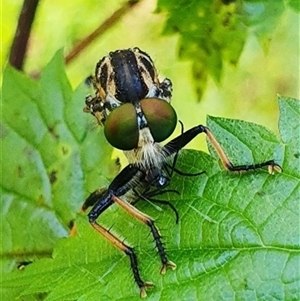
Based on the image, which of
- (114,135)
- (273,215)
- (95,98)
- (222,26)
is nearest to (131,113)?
(114,135)

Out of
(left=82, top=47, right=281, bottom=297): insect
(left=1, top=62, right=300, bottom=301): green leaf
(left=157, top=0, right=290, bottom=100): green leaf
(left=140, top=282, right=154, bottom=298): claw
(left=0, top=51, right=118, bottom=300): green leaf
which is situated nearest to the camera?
(left=1, top=62, right=300, bottom=301): green leaf

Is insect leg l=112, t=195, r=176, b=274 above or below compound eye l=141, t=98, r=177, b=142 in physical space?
below

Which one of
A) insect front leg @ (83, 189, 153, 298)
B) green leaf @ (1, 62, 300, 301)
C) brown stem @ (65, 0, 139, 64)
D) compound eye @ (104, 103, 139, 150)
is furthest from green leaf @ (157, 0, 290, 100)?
insect front leg @ (83, 189, 153, 298)

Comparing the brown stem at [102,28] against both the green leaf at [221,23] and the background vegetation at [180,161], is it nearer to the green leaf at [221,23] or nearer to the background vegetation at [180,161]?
the background vegetation at [180,161]

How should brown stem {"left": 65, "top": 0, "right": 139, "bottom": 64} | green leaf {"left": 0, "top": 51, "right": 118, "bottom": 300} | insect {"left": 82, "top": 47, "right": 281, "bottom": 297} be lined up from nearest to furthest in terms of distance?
insect {"left": 82, "top": 47, "right": 281, "bottom": 297} < green leaf {"left": 0, "top": 51, "right": 118, "bottom": 300} < brown stem {"left": 65, "top": 0, "right": 139, "bottom": 64}

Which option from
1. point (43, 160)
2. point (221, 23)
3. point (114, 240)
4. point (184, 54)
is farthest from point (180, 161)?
point (184, 54)

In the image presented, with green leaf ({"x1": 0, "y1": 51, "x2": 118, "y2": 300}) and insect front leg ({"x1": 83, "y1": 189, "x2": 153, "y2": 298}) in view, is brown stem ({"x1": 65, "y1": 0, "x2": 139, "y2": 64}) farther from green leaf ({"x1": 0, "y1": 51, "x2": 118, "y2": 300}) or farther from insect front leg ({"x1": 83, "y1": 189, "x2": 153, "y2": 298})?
insect front leg ({"x1": 83, "y1": 189, "x2": 153, "y2": 298})

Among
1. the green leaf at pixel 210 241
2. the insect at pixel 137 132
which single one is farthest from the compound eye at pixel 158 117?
the green leaf at pixel 210 241

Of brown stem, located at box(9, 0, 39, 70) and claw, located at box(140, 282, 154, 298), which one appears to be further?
brown stem, located at box(9, 0, 39, 70)
